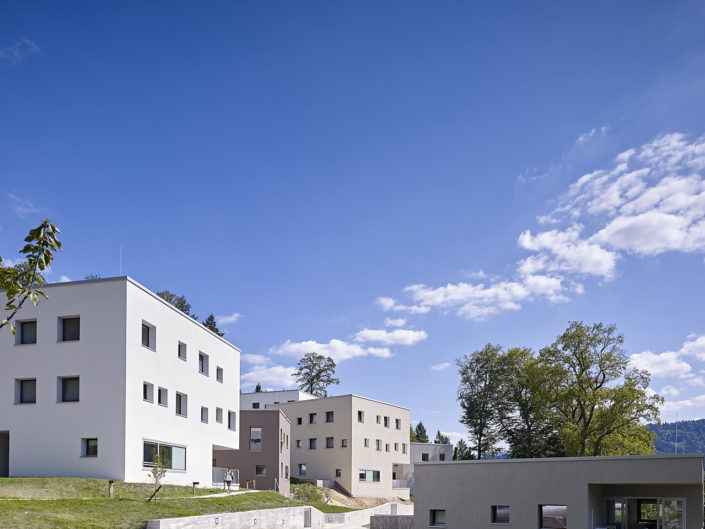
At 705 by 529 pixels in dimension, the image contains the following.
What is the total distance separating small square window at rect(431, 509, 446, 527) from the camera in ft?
98.4

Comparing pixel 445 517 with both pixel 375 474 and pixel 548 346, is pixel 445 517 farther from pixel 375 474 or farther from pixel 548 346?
pixel 375 474

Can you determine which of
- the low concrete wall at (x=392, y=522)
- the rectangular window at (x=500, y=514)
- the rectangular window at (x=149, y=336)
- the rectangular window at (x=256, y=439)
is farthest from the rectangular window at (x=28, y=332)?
the rectangular window at (x=256, y=439)

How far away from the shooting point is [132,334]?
29328 millimetres

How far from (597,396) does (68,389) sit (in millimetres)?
34394

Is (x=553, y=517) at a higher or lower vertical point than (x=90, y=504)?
lower

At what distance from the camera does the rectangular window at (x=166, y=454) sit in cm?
2958

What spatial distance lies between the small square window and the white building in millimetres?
12102

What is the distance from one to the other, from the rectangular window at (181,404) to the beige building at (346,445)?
91.6 ft

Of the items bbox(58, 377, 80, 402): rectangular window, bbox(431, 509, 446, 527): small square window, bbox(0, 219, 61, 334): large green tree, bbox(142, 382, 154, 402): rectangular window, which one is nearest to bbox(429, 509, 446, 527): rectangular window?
bbox(431, 509, 446, 527): small square window

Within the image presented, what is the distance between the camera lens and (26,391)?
2941cm

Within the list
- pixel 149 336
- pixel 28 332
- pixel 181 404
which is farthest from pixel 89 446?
pixel 181 404

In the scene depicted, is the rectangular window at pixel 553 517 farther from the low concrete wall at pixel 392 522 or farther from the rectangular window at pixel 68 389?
the rectangular window at pixel 68 389

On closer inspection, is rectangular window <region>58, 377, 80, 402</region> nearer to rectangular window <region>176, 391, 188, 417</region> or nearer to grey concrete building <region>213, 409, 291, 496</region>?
rectangular window <region>176, 391, 188, 417</region>

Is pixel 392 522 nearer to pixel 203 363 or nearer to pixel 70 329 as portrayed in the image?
pixel 203 363
